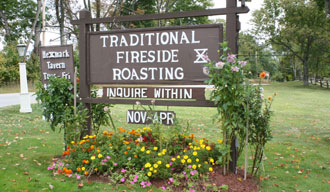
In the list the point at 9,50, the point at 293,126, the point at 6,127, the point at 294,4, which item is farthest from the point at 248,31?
the point at 6,127

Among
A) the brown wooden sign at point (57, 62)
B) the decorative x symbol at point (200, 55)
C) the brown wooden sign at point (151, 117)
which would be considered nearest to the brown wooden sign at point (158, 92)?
the brown wooden sign at point (151, 117)

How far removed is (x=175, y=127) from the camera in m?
4.46

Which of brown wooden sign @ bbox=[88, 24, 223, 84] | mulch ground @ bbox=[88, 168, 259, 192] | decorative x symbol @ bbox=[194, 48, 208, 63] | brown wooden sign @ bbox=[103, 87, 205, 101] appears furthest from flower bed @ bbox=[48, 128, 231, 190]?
decorative x symbol @ bbox=[194, 48, 208, 63]

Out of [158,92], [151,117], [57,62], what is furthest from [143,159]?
[57,62]

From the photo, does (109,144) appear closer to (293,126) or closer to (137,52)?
(137,52)

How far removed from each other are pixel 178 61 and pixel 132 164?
1.74 m

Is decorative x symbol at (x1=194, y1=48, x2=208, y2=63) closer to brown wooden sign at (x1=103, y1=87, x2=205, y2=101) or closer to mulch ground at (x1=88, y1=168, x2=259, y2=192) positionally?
brown wooden sign at (x1=103, y1=87, x2=205, y2=101)

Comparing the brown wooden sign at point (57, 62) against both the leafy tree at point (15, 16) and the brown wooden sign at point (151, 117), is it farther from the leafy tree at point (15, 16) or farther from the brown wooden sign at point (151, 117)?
the leafy tree at point (15, 16)

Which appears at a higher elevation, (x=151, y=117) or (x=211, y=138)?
(x=151, y=117)

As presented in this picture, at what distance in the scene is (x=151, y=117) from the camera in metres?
4.78

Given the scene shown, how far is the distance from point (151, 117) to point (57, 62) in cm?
217

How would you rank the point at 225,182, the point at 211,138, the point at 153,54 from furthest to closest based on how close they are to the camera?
the point at 211,138, the point at 153,54, the point at 225,182

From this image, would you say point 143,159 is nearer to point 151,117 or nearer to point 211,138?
point 151,117

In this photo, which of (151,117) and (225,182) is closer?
(225,182)
